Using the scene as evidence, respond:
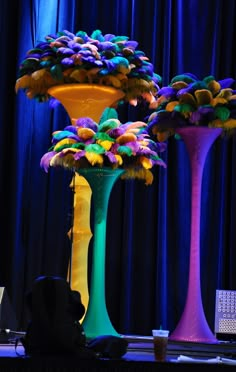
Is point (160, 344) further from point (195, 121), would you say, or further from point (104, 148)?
point (195, 121)

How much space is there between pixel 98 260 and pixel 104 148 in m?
0.35

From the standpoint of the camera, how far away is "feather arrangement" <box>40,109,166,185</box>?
7.84 ft

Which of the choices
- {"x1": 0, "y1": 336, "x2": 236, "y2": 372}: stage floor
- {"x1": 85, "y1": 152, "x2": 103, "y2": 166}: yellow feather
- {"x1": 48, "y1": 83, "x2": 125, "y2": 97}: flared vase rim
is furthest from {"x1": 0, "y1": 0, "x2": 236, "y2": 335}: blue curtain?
{"x1": 0, "y1": 336, "x2": 236, "y2": 372}: stage floor

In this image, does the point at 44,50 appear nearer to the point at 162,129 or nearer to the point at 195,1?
the point at 162,129

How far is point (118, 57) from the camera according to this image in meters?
2.60

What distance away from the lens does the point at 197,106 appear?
2490 mm

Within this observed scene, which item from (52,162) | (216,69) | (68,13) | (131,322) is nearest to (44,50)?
(52,162)

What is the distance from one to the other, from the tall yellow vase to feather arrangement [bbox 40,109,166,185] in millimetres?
118

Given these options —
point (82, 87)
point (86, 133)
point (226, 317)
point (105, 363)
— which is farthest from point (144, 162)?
point (105, 363)

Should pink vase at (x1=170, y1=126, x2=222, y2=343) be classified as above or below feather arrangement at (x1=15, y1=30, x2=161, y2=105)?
below

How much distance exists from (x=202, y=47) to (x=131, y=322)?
49.2 inches

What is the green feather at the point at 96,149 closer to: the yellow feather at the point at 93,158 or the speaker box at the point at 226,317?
the yellow feather at the point at 93,158

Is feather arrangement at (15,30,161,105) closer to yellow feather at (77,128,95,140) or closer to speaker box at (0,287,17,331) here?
yellow feather at (77,128,95,140)

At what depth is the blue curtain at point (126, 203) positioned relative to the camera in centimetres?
333
